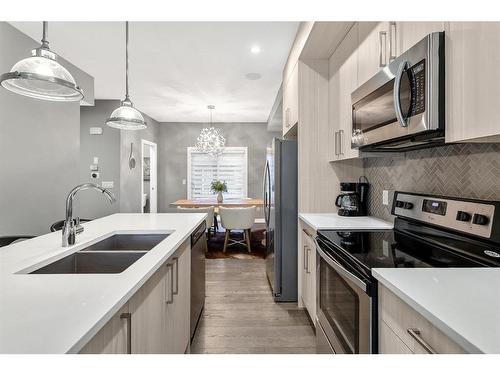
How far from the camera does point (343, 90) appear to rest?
91.2 inches

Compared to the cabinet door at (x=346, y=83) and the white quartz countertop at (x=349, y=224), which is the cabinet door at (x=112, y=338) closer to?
the white quartz countertop at (x=349, y=224)

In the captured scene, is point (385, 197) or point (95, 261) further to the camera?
point (385, 197)

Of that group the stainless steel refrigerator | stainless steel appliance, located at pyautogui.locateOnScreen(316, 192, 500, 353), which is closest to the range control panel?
stainless steel appliance, located at pyautogui.locateOnScreen(316, 192, 500, 353)

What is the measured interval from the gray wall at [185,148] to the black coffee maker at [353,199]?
4593mm

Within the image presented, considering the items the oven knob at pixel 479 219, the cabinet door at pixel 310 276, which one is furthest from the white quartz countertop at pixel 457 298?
the cabinet door at pixel 310 276

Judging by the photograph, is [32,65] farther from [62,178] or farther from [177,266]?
[62,178]

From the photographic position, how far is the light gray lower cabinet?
0.83m

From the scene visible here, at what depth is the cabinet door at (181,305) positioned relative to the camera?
1.55 m

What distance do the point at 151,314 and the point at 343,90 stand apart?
204cm

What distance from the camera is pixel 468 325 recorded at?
62 centimetres

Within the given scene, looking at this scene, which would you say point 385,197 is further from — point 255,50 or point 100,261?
point 255,50

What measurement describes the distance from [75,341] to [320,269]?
1.41 metres

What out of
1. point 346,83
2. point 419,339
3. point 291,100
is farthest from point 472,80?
point 291,100

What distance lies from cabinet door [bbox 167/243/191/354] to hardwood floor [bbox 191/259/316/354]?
36cm
